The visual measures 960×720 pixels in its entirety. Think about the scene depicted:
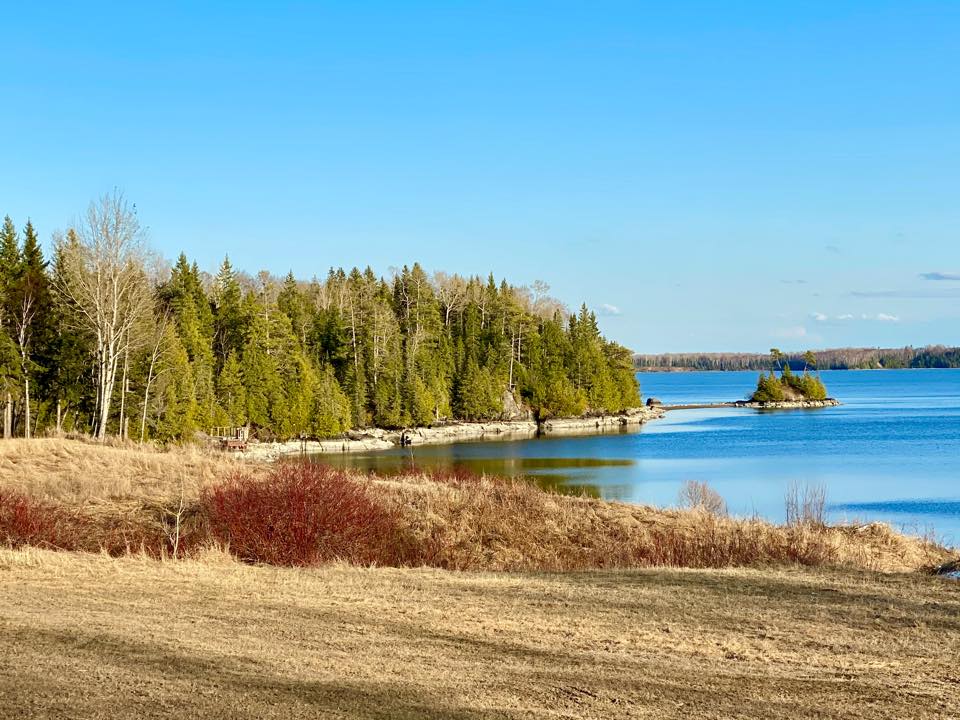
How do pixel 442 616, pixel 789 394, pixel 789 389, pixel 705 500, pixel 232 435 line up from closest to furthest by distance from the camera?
pixel 442 616, pixel 705 500, pixel 232 435, pixel 789 394, pixel 789 389

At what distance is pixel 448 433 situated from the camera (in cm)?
9056

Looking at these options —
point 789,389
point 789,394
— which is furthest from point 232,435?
point 789,389

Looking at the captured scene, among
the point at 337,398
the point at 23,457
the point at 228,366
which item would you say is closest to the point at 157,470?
the point at 23,457

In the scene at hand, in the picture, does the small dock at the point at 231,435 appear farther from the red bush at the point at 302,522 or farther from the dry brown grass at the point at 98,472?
the red bush at the point at 302,522

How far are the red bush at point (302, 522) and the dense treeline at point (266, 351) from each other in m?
27.7

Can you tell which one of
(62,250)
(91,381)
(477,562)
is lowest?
(477,562)

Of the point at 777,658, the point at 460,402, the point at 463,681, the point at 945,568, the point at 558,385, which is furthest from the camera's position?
the point at 558,385

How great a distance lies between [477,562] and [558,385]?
86664 mm

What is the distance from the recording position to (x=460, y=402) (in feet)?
326

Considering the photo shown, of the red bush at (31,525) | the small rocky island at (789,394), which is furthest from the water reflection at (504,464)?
the small rocky island at (789,394)

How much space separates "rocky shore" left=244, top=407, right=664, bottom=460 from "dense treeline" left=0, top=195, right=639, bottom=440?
1669mm

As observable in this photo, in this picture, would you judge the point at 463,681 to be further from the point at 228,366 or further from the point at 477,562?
the point at 228,366

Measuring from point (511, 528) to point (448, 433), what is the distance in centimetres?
6697

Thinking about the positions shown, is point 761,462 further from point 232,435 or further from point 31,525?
point 31,525
